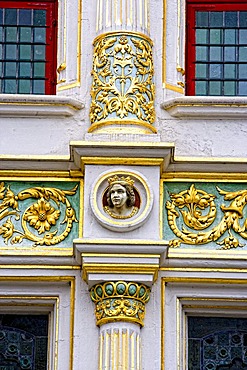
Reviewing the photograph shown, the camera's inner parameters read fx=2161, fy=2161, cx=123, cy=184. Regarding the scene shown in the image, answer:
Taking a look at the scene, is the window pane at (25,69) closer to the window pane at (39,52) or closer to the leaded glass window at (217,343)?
the window pane at (39,52)

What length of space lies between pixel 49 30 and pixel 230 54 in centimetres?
181

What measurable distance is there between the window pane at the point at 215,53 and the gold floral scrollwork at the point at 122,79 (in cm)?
72

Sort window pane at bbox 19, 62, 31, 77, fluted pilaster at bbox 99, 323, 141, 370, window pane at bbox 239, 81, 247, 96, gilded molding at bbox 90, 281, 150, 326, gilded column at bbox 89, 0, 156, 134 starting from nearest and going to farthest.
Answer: fluted pilaster at bbox 99, 323, 141, 370 < gilded molding at bbox 90, 281, 150, 326 < gilded column at bbox 89, 0, 156, 134 < window pane at bbox 239, 81, 247, 96 < window pane at bbox 19, 62, 31, 77

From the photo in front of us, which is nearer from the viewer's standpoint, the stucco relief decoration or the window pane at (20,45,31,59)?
the stucco relief decoration

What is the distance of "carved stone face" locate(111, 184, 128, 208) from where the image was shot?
65.8ft

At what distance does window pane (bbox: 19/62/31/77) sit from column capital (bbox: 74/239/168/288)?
218 cm

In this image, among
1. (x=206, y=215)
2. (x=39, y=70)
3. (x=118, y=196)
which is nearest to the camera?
(x=118, y=196)

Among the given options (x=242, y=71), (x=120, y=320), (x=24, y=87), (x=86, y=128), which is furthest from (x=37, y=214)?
(x=242, y=71)

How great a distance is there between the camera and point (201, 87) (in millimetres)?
21219

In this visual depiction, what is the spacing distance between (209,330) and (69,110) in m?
2.51

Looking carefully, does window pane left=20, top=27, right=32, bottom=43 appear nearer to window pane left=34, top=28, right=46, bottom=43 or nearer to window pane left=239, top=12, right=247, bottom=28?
window pane left=34, top=28, right=46, bottom=43

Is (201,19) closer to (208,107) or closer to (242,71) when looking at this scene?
(242,71)

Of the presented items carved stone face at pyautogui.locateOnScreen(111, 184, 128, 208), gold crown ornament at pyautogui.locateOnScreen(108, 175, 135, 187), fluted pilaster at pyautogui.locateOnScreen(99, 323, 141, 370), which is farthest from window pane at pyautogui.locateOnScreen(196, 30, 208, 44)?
fluted pilaster at pyautogui.locateOnScreen(99, 323, 141, 370)

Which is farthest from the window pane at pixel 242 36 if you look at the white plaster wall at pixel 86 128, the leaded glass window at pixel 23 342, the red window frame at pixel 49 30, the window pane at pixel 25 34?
the leaded glass window at pixel 23 342
